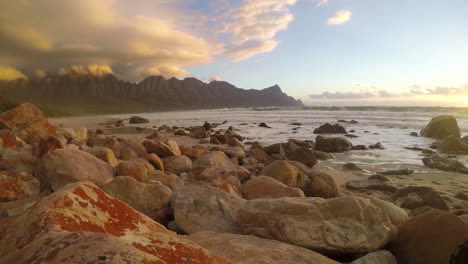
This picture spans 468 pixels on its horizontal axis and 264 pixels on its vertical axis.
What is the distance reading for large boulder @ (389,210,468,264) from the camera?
2504mm

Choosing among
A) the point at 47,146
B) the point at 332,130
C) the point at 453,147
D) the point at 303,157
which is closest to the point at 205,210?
the point at 47,146

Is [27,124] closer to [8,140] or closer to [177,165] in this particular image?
[8,140]

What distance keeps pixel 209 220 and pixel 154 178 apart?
2.68 m

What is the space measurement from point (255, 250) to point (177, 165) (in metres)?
5.32

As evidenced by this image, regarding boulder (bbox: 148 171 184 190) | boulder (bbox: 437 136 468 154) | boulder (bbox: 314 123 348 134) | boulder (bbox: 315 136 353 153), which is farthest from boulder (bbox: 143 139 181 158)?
boulder (bbox: 314 123 348 134)

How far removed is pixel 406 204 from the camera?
513 centimetres

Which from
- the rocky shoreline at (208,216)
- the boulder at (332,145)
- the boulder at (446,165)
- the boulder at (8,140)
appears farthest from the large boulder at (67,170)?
the boulder at (332,145)

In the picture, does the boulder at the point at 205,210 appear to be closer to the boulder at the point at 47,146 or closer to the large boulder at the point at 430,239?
the large boulder at the point at 430,239

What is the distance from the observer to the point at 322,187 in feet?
18.5

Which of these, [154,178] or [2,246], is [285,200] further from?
[154,178]

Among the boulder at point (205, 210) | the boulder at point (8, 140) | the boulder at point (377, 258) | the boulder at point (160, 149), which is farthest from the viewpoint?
the boulder at point (160, 149)

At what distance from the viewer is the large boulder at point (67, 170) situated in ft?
14.6

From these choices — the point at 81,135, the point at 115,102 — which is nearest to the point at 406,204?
the point at 81,135

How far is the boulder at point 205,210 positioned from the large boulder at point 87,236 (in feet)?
3.34
